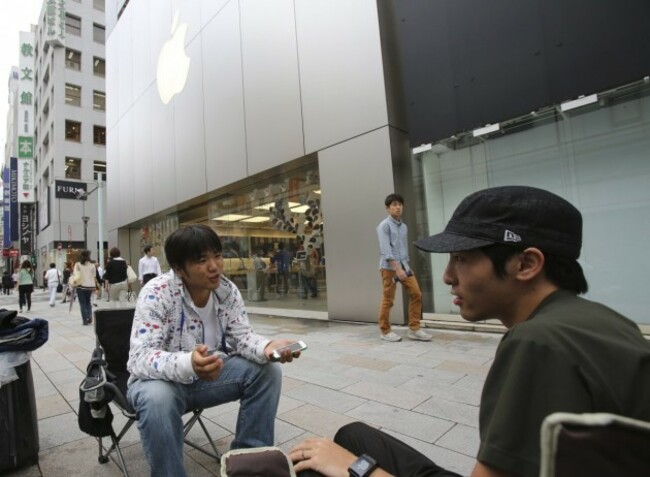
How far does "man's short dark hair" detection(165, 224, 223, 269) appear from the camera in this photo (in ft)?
6.99

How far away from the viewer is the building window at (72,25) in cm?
3095

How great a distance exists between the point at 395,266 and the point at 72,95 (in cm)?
3405

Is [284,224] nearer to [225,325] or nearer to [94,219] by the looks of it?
[225,325]

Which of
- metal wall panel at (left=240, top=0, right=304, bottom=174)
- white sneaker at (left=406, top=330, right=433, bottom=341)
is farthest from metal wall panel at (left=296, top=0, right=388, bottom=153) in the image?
white sneaker at (left=406, top=330, right=433, bottom=341)

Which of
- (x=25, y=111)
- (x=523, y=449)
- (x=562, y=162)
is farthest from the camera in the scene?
(x=25, y=111)

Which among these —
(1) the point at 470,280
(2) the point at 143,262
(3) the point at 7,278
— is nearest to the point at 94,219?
(3) the point at 7,278

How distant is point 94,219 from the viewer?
1176 inches

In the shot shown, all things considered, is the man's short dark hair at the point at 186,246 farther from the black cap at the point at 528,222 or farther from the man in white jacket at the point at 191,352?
the black cap at the point at 528,222

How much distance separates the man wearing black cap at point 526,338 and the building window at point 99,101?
3658 centimetres

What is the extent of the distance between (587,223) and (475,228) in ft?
18.5

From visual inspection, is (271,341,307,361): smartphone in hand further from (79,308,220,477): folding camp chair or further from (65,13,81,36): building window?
(65,13,81,36): building window

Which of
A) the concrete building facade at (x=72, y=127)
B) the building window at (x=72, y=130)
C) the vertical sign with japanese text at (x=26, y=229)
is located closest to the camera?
the concrete building facade at (x=72, y=127)

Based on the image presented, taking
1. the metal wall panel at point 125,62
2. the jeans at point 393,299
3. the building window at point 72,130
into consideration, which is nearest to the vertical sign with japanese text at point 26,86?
the building window at point 72,130

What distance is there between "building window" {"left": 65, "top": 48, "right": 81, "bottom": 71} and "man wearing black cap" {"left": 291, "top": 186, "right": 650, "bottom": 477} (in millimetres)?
37820
